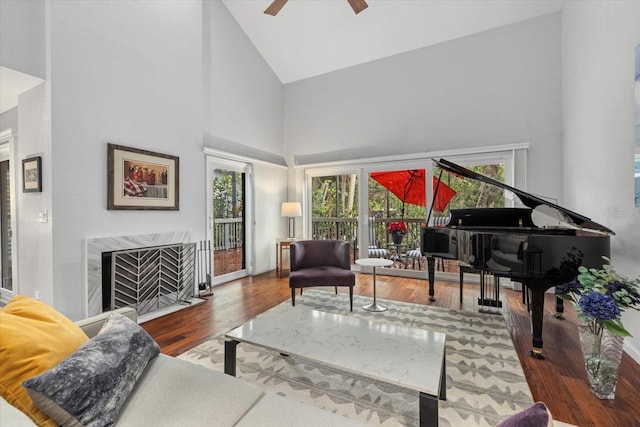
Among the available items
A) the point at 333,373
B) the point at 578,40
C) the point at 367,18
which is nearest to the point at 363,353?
the point at 333,373

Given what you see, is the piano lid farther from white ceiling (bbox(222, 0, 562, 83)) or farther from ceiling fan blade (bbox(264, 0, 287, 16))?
white ceiling (bbox(222, 0, 562, 83))

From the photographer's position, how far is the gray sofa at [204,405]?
1094mm

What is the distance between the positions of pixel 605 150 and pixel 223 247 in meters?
5.03

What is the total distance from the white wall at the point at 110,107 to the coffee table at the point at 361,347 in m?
2.14

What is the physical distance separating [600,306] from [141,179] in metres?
4.28

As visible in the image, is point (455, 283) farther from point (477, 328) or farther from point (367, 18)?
point (367, 18)

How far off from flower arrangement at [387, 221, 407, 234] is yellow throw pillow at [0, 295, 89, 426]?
4564mm

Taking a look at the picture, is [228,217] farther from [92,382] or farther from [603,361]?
[603,361]

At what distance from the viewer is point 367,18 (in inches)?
181

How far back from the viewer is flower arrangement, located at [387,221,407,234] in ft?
16.9

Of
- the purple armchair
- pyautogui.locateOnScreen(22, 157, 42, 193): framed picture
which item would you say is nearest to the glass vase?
the purple armchair

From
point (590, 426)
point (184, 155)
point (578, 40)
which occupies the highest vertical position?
point (578, 40)

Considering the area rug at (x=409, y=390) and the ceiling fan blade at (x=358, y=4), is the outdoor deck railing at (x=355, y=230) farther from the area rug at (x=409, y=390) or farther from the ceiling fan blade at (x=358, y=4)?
the ceiling fan blade at (x=358, y=4)

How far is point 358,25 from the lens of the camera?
4.74m
